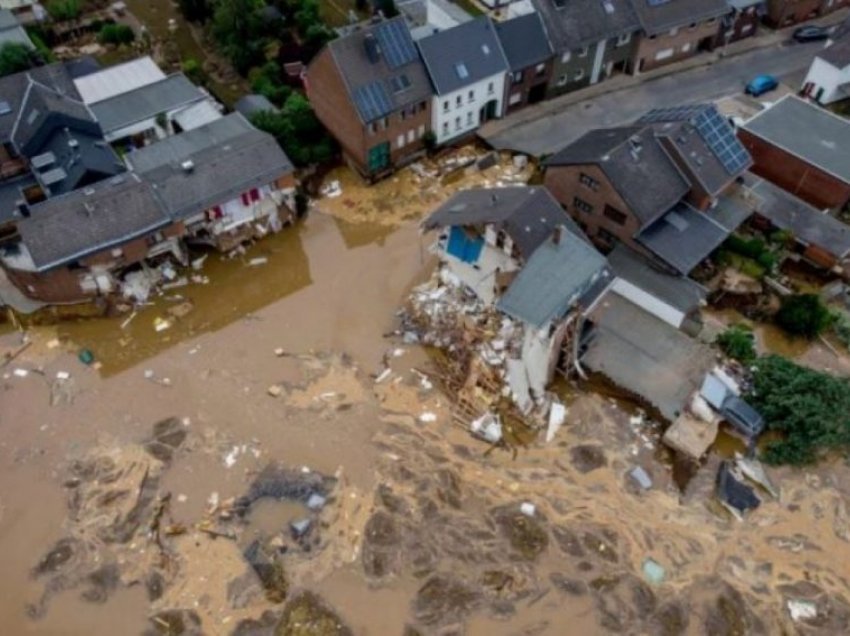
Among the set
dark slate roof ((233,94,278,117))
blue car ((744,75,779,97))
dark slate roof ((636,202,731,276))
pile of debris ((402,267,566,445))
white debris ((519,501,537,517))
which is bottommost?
white debris ((519,501,537,517))

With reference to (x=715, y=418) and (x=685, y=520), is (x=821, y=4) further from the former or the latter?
(x=685, y=520)

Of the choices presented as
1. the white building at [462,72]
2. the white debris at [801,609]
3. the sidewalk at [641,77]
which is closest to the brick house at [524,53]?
the white building at [462,72]

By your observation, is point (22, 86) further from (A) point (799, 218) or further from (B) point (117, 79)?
(A) point (799, 218)

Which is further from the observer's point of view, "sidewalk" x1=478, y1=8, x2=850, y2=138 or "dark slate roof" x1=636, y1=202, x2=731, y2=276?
"sidewalk" x1=478, y1=8, x2=850, y2=138

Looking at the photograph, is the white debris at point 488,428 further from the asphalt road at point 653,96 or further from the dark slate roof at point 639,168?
the asphalt road at point 653,96

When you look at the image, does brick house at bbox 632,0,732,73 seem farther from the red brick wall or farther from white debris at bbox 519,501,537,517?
white debris at bbox 519,501,537,517

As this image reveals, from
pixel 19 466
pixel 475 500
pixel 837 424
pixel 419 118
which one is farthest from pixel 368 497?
pixel 419 118

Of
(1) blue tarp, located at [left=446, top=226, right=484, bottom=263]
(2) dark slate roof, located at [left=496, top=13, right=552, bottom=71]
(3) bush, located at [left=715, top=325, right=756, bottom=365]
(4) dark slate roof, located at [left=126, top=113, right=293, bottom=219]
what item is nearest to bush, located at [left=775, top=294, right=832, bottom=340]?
(3) bush, located at [left=715, top=325, right=756, bottom=365]
